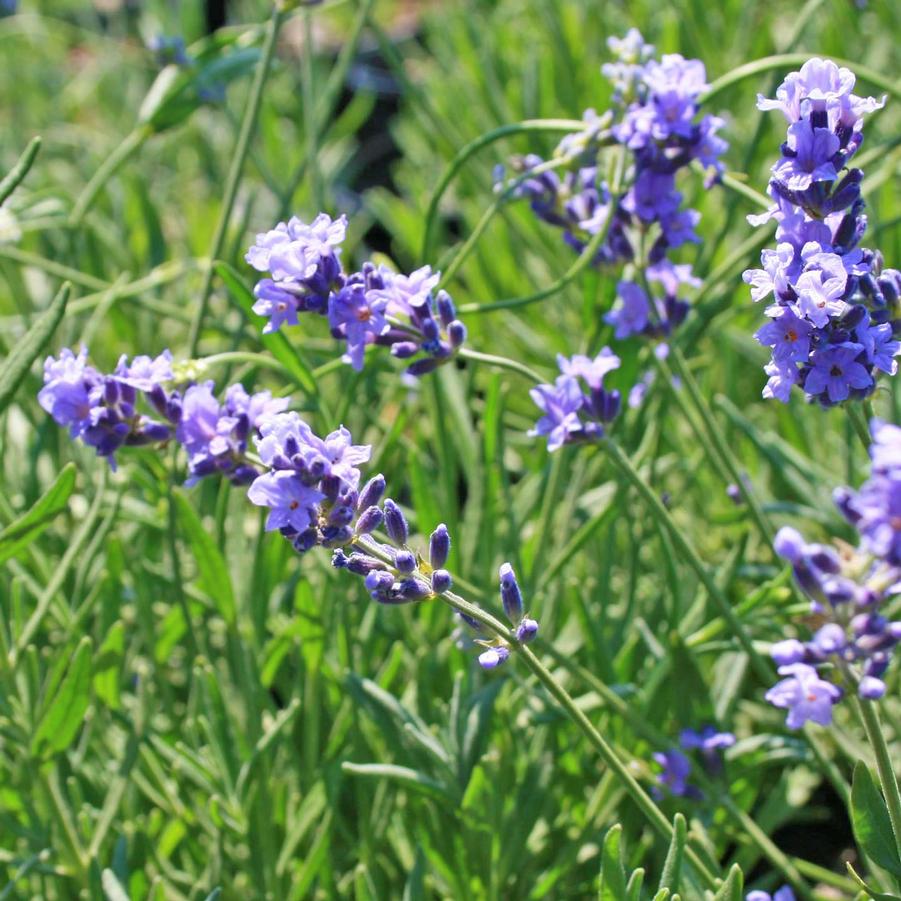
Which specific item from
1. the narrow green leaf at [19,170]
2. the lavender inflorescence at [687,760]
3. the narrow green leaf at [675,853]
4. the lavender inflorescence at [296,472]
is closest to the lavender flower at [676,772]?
the lavender inflorescence at [687,760]

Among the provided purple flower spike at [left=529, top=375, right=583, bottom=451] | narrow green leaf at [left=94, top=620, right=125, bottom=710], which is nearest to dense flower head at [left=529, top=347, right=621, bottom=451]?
purple flower spike at [left=529, top=375, right=583, bottom=451]

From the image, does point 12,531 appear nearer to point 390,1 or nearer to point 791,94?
point 791,94

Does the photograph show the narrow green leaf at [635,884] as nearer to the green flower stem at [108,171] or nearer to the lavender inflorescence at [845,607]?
the lavender inflorescence at [845,607]

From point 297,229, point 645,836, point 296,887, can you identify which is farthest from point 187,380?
point 645,836

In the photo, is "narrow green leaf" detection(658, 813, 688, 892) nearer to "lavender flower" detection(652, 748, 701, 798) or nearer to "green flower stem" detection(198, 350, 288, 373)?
"lavender flower" detection(652, 748, 701, 798)

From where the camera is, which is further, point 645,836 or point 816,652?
point 645,836

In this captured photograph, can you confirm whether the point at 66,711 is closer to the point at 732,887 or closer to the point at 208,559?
the point at 208,559

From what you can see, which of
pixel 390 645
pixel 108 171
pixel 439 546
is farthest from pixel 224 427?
pixel 108 171

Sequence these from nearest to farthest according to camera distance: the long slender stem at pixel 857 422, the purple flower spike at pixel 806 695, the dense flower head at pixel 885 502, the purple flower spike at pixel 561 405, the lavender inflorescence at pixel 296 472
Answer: the dense flower head at pixel 885 502 < the purple flower spike at pixel 806 695 < the lavender inflorescence at pixel 296 472 < the long slender stem at pixel 857 422 < the purple flower spike at pixel 561 405
